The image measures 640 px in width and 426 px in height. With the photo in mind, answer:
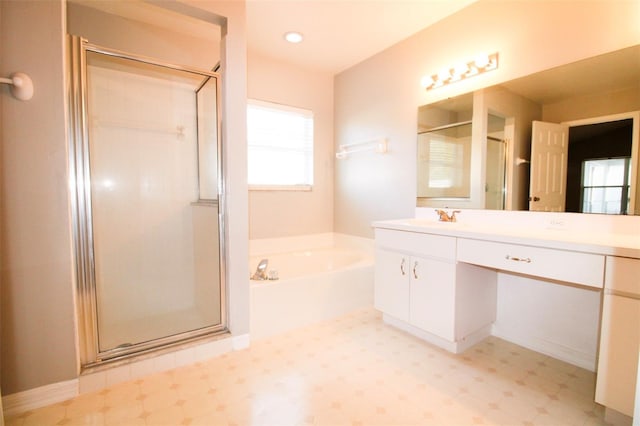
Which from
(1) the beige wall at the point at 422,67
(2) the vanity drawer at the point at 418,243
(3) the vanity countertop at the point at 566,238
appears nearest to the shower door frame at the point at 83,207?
(2) the vanity drawer at the point at 418,243

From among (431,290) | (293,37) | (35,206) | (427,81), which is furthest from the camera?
(293,37)

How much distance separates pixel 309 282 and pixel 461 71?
1.94m

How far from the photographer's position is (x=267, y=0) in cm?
205

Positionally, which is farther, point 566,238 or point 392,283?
point 392,283

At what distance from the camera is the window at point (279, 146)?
292 centimetres

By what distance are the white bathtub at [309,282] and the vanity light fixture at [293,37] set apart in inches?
73.3

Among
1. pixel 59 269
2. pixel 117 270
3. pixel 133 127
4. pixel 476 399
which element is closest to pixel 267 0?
pixel 133 127

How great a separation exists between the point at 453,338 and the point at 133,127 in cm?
269

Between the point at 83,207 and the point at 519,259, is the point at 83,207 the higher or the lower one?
the higher one

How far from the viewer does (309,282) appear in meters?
2.29

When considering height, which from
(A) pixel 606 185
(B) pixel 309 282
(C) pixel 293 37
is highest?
(C) pixel 293 37

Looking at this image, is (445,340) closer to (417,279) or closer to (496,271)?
(417,279)

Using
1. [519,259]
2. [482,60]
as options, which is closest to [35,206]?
[519,259]

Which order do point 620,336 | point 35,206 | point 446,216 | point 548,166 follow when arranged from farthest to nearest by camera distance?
point 446,216 < point 548,166 < point 35,206 < point 620,336
